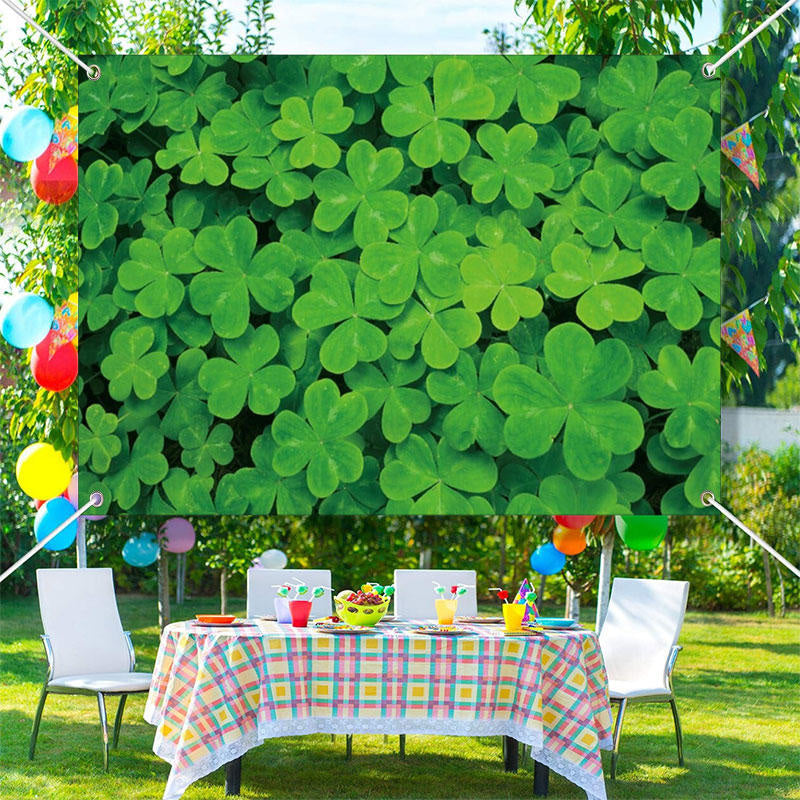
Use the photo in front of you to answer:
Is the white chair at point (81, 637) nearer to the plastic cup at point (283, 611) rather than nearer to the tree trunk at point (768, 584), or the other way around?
the plastic cup at point (283, 611)

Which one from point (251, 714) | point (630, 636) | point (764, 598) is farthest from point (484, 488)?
point (764, 598)

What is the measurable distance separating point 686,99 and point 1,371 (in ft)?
12.9

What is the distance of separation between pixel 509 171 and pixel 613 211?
16.7 inches

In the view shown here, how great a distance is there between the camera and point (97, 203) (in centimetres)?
432

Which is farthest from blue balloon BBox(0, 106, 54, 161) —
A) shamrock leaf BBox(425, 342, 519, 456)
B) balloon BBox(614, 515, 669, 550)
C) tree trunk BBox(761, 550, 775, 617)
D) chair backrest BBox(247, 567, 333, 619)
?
tree trunk BBox(761, 550, 775, 617)

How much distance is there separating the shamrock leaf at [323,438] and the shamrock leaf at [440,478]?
15cm

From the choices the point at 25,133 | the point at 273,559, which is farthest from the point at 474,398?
the point at 273,559

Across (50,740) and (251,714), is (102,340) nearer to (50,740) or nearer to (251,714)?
(251,714)

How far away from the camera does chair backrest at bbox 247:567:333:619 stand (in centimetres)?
464

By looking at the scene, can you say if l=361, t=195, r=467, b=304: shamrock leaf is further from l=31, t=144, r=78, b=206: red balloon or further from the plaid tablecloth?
the plaid tablecloth

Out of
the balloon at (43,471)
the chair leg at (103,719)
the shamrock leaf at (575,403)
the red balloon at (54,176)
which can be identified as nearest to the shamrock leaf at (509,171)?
the shamrock leaf at (575,403)

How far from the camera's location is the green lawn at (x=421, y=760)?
13.7 feet

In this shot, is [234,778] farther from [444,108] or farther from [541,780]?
[444,108]

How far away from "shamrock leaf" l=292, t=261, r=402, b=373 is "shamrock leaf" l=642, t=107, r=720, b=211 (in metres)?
1.10
